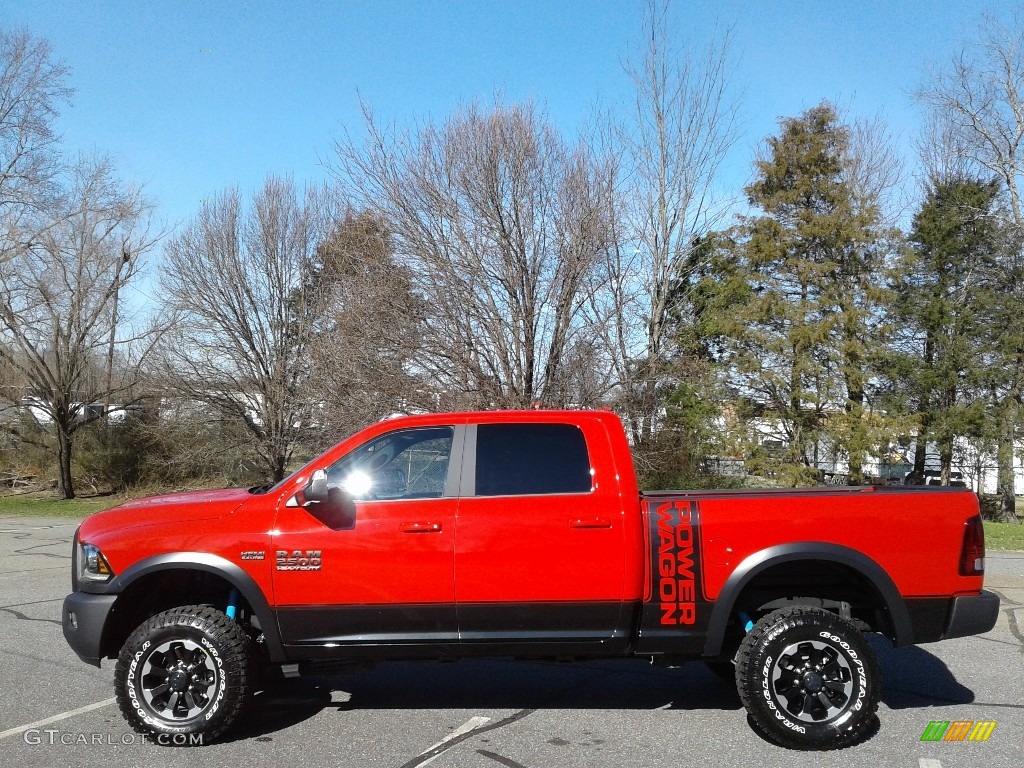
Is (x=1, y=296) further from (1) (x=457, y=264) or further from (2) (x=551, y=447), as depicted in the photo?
(2) (x=551, y=447)

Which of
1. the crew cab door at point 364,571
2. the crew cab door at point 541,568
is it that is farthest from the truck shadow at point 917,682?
the crew cab door at point 364,571

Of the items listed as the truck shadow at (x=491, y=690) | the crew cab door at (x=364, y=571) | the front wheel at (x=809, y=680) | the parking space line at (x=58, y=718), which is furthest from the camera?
the truck shadow at (x=491, y=690)

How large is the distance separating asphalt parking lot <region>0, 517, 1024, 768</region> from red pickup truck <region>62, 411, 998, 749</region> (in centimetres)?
28

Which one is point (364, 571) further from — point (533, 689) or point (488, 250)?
point (488, 250)

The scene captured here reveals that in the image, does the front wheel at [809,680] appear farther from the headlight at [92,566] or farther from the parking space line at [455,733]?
the headlight at [92,566]

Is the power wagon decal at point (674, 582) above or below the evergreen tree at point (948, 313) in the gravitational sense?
below

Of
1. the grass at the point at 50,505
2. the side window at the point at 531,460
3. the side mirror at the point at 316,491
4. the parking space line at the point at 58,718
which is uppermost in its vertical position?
the side window at the point at 531,460

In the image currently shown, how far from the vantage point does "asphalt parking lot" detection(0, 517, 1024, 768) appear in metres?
4.57

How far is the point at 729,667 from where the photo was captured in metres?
6.04

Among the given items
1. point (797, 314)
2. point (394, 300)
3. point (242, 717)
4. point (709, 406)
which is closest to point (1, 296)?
point (394, 300)

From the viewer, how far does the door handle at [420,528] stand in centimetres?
483

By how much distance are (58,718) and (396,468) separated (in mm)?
2564

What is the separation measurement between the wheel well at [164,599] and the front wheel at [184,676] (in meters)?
0.24

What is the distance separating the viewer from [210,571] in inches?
191
